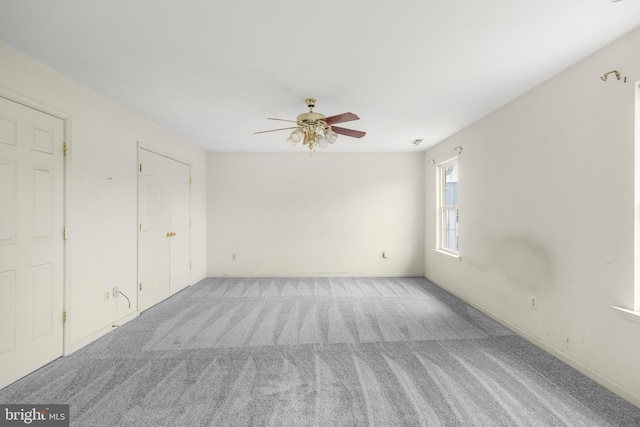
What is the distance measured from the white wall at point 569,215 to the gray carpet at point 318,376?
28cm

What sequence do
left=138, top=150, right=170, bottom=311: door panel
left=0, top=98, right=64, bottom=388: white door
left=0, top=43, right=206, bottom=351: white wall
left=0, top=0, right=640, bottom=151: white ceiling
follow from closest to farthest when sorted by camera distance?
left=0, top=0, right=640, bottom=151: white ceiling → left=0, top=98, right=64, bottom=388: white door → left=0, top=43, right=206, bottom=351: white wall → left=138, top=150, right=170, bottom=311: door panel

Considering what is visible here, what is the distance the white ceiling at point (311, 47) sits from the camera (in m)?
1.71

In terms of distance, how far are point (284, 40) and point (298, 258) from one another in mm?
4318

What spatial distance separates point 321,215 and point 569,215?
3.96 metres

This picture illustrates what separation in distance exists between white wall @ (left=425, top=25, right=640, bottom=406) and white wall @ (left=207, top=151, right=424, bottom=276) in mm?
2059

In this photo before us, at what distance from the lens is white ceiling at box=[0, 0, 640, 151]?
1711 mm

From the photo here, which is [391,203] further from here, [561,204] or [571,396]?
[571,396]

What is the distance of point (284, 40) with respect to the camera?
2.01 metres

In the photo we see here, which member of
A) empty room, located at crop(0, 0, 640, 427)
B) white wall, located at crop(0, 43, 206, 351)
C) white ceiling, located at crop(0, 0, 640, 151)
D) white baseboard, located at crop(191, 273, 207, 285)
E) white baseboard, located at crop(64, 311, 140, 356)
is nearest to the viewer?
white ceiling, located at crop(0, 0, 640, 151)

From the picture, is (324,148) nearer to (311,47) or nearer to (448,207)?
(311,47)

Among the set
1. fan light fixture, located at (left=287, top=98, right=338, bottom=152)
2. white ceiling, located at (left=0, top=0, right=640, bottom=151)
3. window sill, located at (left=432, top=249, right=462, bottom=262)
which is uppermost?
white ceiling, located at (left=0, top=0, right=640, bottom=151)

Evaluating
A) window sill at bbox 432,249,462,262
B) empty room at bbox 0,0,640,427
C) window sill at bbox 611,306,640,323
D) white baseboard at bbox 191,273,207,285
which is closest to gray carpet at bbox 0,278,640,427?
empty room at bbox 0,0,640,427

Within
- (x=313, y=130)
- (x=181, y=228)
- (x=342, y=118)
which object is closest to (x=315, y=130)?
(x=313, y=130)

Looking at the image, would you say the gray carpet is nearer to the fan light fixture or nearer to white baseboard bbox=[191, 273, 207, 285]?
white baseboard bbox=[191, 273, 207, 285]
